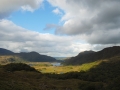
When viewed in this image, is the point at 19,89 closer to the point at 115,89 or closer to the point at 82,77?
the point at 115,89

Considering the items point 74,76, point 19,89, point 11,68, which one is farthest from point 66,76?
point 19,89

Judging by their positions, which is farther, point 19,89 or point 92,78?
point 92,78

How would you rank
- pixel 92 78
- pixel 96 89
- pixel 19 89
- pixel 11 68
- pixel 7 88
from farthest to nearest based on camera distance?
pixel 11 68
pixel 92 78
pixel 96 89
pixel 19 89
pixel 7 88

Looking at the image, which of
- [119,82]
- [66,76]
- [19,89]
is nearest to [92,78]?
[66,76]

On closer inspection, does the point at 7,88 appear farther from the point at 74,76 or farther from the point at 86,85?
the point at 74,76

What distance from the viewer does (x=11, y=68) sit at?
199625mm

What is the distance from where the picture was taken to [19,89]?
59.9m

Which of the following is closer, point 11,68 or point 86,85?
point 86,85

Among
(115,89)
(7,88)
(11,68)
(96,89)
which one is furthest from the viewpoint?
(11,68)

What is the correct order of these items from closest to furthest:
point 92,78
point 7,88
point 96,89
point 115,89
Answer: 1. point 7,88
2. point 115,89
3. point 96,89
4. point 92,78

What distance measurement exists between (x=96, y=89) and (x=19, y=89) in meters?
49.7

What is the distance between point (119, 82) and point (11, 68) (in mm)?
143136

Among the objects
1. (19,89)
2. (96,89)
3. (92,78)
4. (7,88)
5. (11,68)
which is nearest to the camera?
(7,88)

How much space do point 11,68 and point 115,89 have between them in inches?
5702
